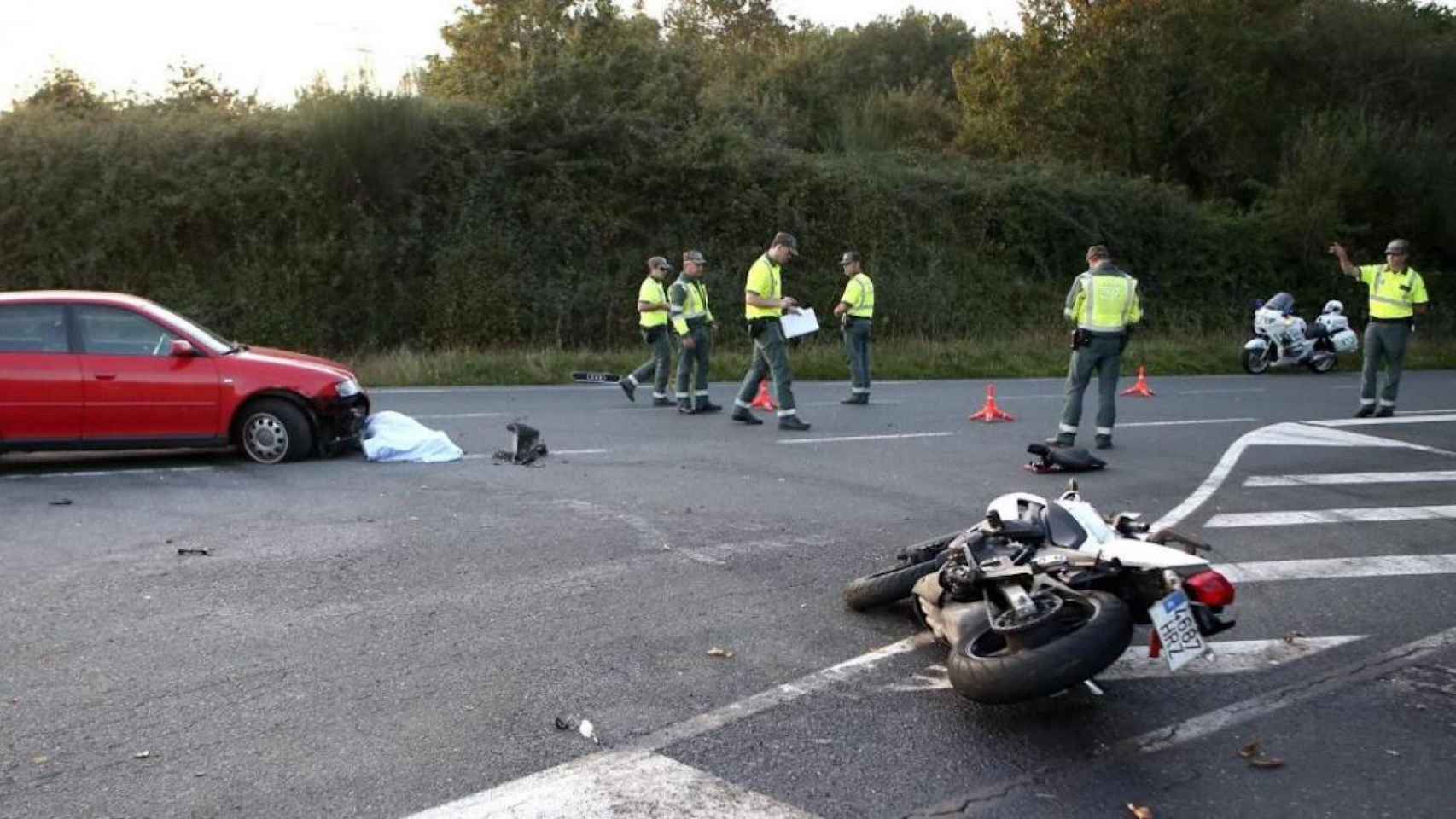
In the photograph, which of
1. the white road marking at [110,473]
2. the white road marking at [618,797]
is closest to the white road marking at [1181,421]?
the white road marking at [110,473]

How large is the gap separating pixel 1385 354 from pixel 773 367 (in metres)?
7.18

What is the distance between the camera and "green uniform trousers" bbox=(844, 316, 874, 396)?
17156 mm

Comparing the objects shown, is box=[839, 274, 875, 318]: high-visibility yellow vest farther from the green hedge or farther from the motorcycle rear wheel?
the motorcycle rear wheel

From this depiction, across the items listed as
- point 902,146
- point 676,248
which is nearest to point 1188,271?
point 902,146

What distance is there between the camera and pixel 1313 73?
138 feet

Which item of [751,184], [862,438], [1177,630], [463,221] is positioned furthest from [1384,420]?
[463,221]

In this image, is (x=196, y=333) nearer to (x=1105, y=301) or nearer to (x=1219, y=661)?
(x=1105, y=301)

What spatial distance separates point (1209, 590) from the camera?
523 centimetres

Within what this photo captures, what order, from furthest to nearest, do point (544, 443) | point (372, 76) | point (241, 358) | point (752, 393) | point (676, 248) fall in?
point (676, 248) < point (372, 76) < point (752, 393) < point (544, 443) < point (241, 358)

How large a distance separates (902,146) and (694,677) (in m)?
33.0

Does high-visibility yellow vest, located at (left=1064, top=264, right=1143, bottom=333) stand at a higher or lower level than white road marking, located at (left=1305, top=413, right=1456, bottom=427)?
higher

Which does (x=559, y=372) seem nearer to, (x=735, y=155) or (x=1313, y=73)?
(x=735, y=155)

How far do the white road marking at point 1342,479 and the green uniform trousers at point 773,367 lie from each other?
4773 mm

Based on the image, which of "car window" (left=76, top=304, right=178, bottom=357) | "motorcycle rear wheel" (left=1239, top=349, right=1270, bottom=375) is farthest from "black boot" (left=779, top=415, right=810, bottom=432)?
"motorcycle rear wheel" (left=1239, top=349, right=1270, bottom=375)
